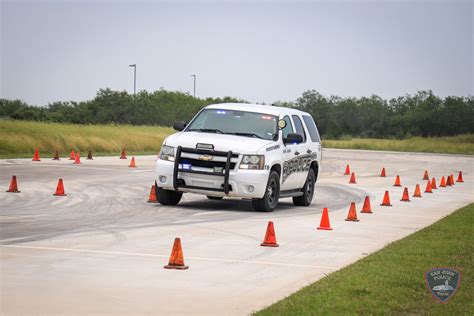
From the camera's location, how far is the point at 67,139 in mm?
47812

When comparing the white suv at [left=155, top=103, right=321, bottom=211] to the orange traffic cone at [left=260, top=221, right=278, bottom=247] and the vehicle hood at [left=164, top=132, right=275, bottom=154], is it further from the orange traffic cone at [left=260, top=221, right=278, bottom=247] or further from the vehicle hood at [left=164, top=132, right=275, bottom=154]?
the orange traffic cone at [left=260, top=221, right=278, bottom=247]

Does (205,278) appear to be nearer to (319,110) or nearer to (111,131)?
(111,131)

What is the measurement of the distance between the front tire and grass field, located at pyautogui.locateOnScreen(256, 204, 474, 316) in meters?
4.76

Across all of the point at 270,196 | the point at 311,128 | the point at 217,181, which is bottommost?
the point at 270,196

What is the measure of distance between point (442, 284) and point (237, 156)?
950 cm

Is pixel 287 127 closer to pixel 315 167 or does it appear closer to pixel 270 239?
pixel 315 167

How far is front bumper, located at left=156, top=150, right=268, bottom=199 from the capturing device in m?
19.5

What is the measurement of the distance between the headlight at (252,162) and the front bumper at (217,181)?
10cm

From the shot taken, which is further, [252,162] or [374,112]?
[374,112]

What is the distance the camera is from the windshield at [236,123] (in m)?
20.7

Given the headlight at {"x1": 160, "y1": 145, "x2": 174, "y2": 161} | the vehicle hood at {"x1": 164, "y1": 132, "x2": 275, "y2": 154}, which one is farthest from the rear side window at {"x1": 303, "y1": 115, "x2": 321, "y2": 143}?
the headlight at {"x1": 160, "y1": 145, "x2": 174, "y2": 161}

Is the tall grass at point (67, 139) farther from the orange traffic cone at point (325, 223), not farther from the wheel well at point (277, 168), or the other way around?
the orange traffic cone at point (325, 223)

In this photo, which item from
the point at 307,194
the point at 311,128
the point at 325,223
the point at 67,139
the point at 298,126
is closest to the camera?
the point at 325,223

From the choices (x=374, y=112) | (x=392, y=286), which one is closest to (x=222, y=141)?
(x=392, y=286)
